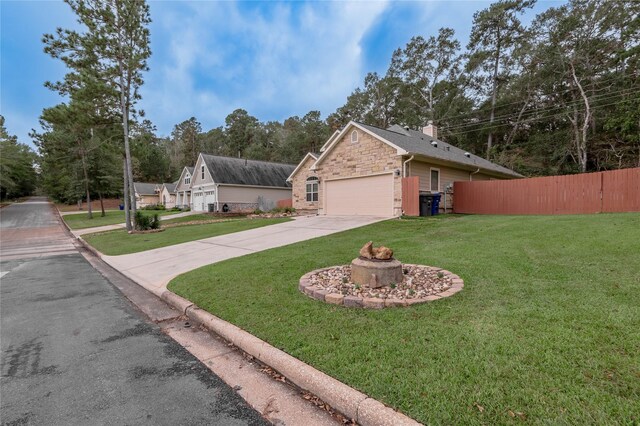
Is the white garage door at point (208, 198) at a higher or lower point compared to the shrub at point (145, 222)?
A: higher

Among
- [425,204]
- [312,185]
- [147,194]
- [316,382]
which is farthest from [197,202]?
[316,382]

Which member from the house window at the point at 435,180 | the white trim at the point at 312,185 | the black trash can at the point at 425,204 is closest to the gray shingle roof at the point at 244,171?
the white trim at the point at 312,185

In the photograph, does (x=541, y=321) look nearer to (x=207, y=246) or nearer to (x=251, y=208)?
(x=207, y=246)

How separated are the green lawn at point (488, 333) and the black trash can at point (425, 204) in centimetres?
798

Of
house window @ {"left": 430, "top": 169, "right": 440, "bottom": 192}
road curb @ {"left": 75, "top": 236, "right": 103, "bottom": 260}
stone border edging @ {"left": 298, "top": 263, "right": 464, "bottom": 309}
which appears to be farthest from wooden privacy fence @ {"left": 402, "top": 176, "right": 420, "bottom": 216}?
road curb @ {"left": 75, "top": 236, "right": 103, "bottom": 260}

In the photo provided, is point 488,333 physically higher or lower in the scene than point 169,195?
lower

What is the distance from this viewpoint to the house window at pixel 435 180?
50.1 ft

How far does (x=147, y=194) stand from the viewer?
49.7m

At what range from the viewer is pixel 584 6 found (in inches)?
879

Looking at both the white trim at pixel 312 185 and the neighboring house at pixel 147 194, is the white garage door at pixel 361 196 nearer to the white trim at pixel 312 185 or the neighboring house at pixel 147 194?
the white trim at pixel 312 185

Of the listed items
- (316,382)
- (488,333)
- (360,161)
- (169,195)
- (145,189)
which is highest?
(145,189)

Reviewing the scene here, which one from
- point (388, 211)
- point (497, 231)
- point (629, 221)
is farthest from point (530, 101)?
point (497, 231)

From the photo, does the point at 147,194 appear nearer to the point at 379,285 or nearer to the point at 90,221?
the point at 90,221

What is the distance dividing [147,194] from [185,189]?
59.7 feet
